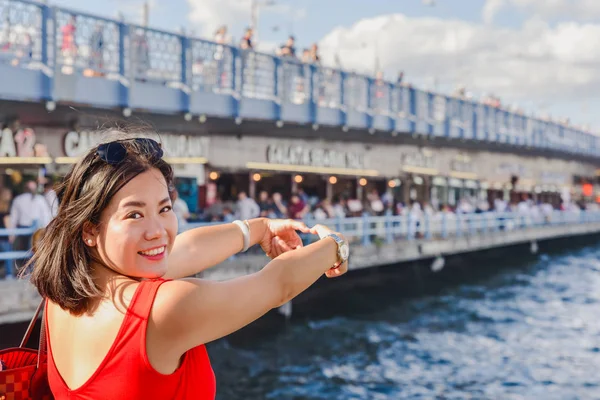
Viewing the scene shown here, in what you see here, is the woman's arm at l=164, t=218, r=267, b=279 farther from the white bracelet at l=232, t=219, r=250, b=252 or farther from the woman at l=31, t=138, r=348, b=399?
the woman at l=31, t=138, r=348, b=399

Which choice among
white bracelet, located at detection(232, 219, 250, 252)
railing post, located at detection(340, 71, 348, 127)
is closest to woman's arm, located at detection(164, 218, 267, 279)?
white bracelet, located at detection(232, 219, 250, 252)

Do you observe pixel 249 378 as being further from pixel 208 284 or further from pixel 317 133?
pixel 317 133

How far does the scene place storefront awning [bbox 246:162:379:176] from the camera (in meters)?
20.2

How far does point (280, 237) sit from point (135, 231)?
74 cm

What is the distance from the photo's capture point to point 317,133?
21938 millimetres

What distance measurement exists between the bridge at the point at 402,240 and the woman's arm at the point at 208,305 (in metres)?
6.32

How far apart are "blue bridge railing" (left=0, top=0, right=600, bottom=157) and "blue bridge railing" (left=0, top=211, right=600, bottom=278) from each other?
3.42 m

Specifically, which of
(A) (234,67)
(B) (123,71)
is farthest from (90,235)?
(A) (234,67)

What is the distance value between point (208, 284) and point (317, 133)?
20.5 meters

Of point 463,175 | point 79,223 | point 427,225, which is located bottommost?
point 427,225

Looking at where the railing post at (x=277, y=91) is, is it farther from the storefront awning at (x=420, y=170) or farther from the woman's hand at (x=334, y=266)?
the woman's hand at (x=334, y=266)

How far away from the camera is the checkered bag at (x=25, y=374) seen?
180 cm

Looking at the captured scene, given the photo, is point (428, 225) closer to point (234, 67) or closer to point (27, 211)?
point (234, 67)

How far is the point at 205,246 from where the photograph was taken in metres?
2.26
